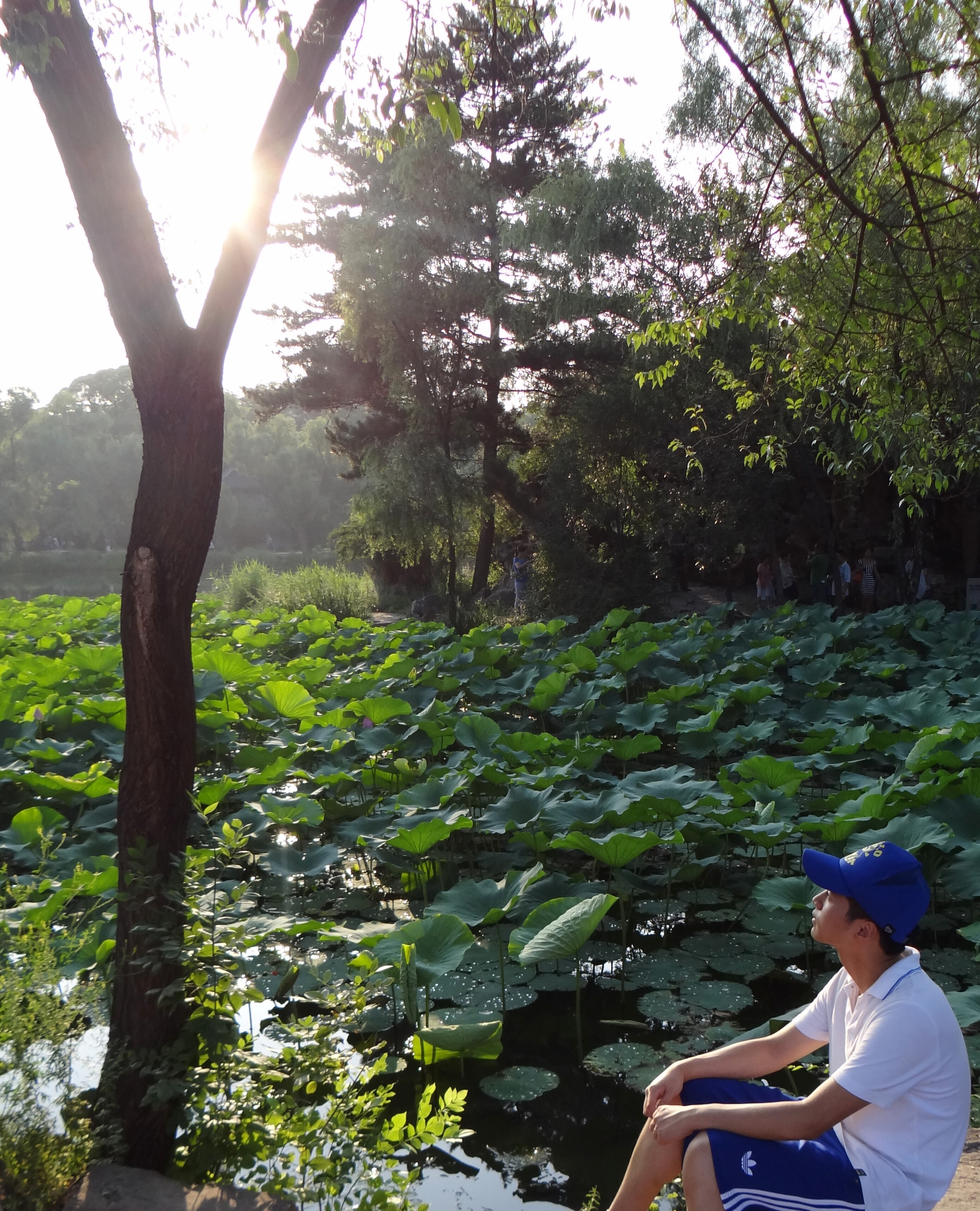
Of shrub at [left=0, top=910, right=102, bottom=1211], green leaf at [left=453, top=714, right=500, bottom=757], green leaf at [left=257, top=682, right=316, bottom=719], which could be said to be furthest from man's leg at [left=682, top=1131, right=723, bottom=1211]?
green leaf at [left=257, top=682, right=316, bottom=719]

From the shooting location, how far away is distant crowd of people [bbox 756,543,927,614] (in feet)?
44.6

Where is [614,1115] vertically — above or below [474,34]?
below

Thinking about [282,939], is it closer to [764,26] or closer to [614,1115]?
[614,1115]

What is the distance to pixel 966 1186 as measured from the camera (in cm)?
228

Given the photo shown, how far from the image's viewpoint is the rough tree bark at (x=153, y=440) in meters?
2.33

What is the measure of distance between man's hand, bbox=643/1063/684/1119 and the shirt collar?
466 mm

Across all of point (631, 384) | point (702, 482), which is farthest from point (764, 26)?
point (631, 384)

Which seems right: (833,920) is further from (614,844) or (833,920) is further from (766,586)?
(766,586)

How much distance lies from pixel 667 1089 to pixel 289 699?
4.47 m

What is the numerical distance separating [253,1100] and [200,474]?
1505 millimetres

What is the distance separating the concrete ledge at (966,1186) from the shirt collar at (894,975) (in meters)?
0.67

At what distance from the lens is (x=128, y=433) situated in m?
55.7

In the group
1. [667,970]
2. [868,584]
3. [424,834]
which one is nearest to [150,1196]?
[424,834]

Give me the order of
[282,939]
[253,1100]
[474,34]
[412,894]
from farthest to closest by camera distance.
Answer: [412,894], [282,939], [474,34], [253,1100]
